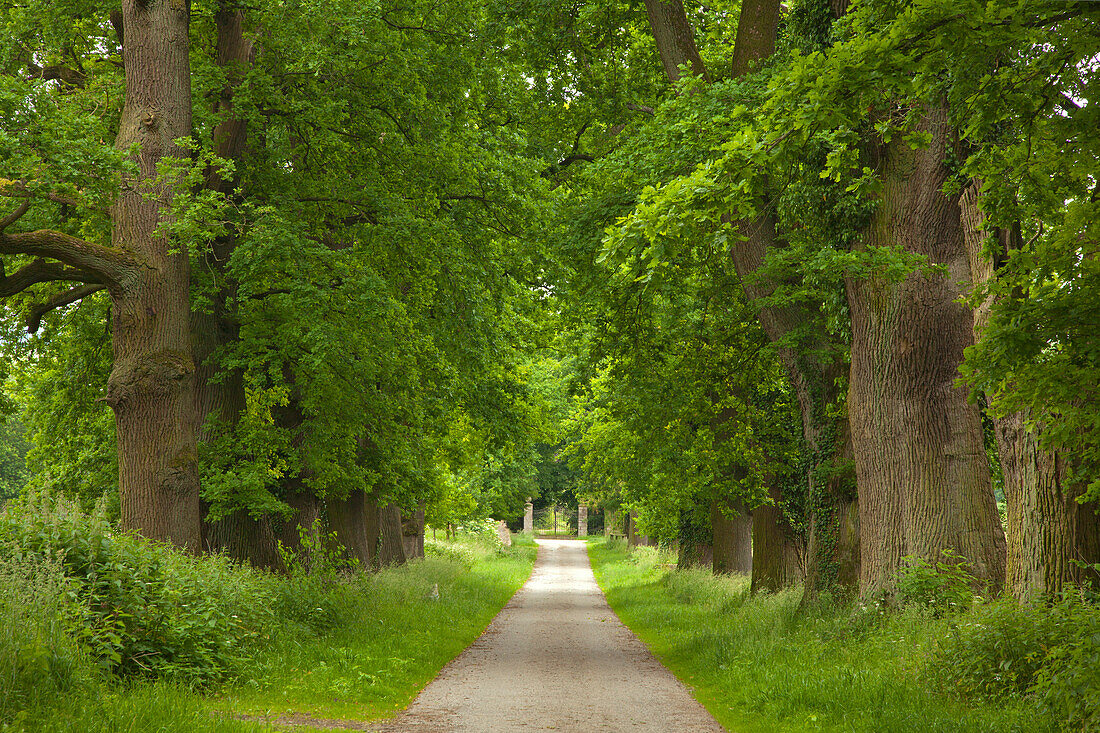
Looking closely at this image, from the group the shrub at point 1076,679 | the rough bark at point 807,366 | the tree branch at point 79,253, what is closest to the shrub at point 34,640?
the tree branch at point 79,253

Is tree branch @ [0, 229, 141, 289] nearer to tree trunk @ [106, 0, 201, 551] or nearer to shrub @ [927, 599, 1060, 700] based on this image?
tree trunk @ [106, 0, 201, 551]

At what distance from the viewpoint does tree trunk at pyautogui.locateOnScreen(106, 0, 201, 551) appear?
35.7 ft

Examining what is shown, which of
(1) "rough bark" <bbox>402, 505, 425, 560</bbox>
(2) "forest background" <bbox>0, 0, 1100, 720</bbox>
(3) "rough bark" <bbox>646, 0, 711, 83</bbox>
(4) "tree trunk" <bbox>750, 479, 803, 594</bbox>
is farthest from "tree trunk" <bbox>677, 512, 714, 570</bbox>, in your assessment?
(3) "rough bark" <bbox>646, 0, 711, 83</bbox>

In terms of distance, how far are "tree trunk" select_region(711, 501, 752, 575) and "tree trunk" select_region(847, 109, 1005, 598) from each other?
12523 millimetres

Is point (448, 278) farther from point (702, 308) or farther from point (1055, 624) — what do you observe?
point (1055, 624)

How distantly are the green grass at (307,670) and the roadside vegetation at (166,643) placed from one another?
0.07 ft

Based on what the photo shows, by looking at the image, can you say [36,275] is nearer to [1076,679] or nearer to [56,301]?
[56,301]

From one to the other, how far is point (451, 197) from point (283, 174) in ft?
9.81

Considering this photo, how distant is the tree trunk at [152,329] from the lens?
10867mm

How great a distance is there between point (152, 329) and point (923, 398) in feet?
32.0

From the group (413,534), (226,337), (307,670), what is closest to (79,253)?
(226,337)

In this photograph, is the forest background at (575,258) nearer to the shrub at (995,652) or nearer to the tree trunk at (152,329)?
the tree trunk at (152,329)

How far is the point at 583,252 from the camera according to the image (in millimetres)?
14438

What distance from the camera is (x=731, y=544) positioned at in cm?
2361
